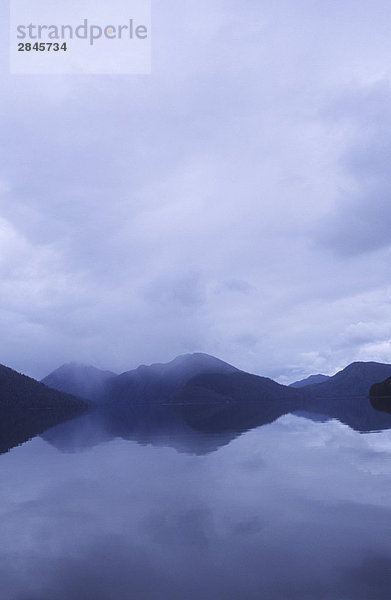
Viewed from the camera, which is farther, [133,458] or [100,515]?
[133,458]

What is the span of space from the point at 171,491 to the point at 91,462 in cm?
1869

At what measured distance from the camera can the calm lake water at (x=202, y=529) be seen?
16016 millimetres

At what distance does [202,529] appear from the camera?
882 inches

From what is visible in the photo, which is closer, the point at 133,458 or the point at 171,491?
the point at 171,491

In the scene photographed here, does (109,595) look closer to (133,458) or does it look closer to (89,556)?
(89,556)

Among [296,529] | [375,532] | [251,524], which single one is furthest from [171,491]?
[375,532]

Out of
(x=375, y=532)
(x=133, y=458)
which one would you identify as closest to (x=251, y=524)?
(x=375, y=532)

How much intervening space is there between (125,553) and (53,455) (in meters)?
37.9

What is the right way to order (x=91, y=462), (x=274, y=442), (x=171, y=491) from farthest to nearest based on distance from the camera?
1. (x=274, y=442)
2. (x=91, y=462)
3. (x=171, y=491)

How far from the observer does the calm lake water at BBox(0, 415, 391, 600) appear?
1602cm

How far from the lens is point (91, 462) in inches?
1832

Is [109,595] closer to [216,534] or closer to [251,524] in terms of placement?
[216,534]

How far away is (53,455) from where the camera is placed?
177ft

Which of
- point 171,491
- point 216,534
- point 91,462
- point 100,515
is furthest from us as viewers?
point 91,462
